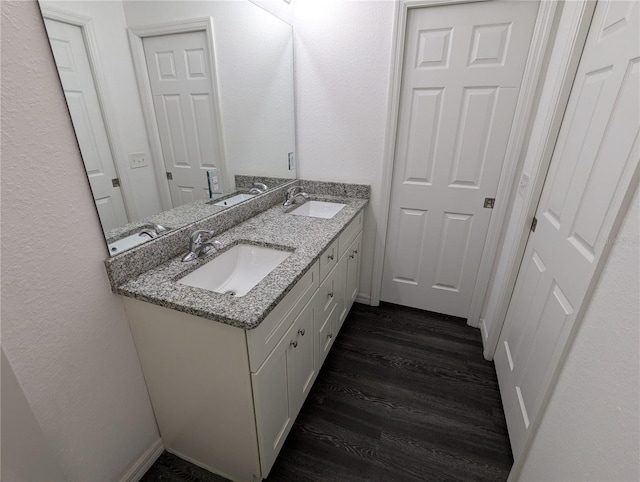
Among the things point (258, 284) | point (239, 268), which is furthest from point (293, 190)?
point (258, 284)

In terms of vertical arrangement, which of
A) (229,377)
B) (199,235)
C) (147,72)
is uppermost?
(147,72)

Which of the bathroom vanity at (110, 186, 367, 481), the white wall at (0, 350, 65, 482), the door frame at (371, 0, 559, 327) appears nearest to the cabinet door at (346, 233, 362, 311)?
the door frame at (371, 0, 559, 327)

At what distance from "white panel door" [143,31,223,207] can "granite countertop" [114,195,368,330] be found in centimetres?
32

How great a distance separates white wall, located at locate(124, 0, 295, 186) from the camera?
4.99 feet

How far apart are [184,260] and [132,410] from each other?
2.12ft

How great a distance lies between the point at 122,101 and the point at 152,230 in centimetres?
48

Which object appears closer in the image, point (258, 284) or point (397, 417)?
point (258, 284)

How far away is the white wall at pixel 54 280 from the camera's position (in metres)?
0.79

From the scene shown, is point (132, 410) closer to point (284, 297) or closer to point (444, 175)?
point (284, 297)

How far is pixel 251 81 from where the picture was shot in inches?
73.5

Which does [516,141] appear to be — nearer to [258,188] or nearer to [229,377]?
[258,188]

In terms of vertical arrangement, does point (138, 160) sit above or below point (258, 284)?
above

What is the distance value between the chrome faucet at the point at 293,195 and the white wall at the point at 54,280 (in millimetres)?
1229

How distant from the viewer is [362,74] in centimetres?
197
